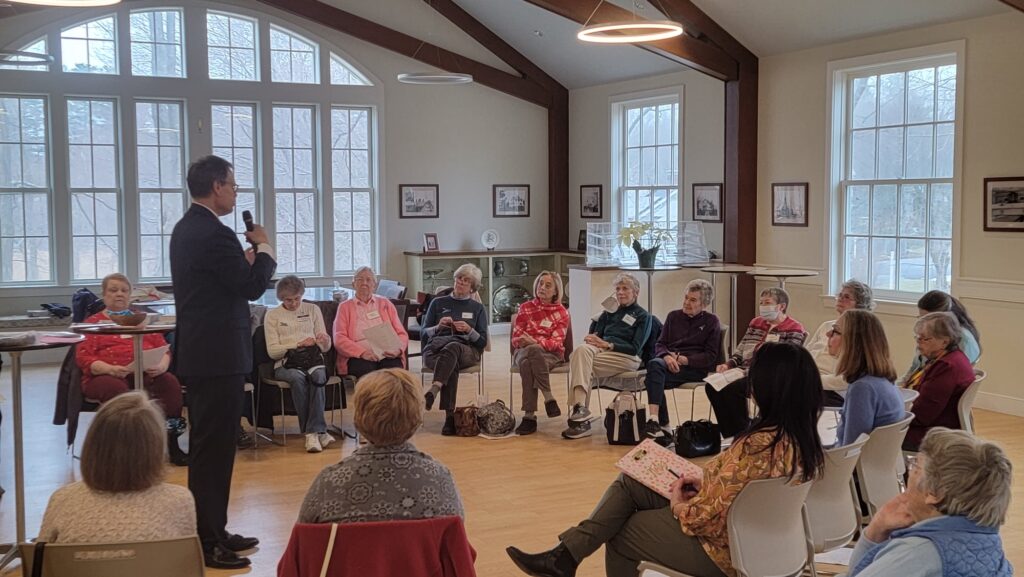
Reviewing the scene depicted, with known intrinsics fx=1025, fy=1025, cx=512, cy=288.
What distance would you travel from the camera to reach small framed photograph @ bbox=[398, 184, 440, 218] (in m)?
12.2

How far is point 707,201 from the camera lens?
411 inches

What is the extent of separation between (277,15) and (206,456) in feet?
27.0

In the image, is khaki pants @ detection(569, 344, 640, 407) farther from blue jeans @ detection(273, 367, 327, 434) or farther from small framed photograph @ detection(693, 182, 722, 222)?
small framed photograph @ detection(693, 182, 722, 222)

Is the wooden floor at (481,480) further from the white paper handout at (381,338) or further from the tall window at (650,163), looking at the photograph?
the tall window at (650,163)

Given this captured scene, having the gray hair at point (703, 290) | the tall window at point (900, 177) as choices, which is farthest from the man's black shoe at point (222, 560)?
the tall window at point (900, 177)

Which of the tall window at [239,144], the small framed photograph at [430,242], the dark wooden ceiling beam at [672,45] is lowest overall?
the small framed photograph at [430,242]

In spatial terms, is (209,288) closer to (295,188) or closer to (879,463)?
(879,463)

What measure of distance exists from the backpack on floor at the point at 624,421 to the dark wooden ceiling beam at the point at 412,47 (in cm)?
640

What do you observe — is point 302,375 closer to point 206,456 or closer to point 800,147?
point 206,456

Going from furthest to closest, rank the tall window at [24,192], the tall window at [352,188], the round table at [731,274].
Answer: the tall window at [352,188] → the tall window at [24,192] → the round table at [731,274]

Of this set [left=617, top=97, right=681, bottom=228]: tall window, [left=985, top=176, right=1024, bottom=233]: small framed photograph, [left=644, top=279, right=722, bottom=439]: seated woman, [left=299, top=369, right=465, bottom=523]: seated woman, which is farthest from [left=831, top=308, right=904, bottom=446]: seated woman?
[left=617, top=97, right=681, bottom=228]: tall window

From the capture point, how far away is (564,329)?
23.9 feet

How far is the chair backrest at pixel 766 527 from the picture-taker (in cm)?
315

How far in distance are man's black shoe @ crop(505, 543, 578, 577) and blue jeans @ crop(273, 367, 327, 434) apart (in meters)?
3.04
